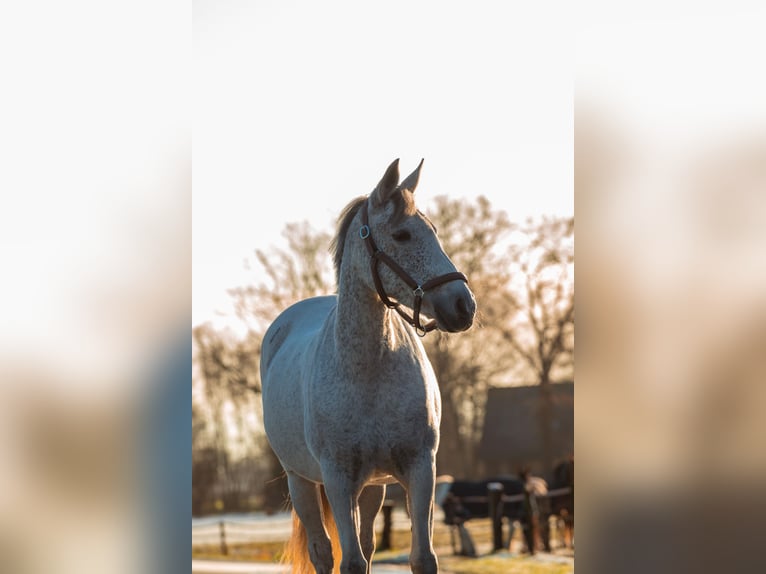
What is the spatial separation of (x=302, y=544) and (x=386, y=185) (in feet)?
9.44

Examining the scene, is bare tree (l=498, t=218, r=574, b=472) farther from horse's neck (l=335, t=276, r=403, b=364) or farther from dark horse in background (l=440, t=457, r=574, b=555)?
horse's neck (l=335, t=276, r=403, b=364)

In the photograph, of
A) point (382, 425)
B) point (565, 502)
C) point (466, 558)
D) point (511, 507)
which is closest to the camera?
point (382, 425)

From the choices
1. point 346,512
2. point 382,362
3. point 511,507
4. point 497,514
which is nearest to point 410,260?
point 382,362

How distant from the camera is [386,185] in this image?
4.55m

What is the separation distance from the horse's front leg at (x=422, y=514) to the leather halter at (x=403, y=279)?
0.72m

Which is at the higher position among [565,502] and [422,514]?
[422,514]

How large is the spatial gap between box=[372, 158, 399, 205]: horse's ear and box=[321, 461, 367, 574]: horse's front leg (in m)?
1.42

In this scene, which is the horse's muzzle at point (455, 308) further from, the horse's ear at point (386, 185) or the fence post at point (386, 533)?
the fence post at point (386, 533)

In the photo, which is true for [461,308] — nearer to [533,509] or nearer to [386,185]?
[386,185]

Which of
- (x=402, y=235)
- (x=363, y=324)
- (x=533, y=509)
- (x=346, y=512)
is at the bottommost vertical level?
(x=533, y=509)

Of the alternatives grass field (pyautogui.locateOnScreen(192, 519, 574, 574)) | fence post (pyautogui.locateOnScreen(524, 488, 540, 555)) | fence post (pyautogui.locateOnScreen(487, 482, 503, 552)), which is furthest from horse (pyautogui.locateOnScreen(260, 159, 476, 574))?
fence post (pyautogui.locateOnScreen(487, 482, 503, 552))

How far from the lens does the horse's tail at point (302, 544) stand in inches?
242
